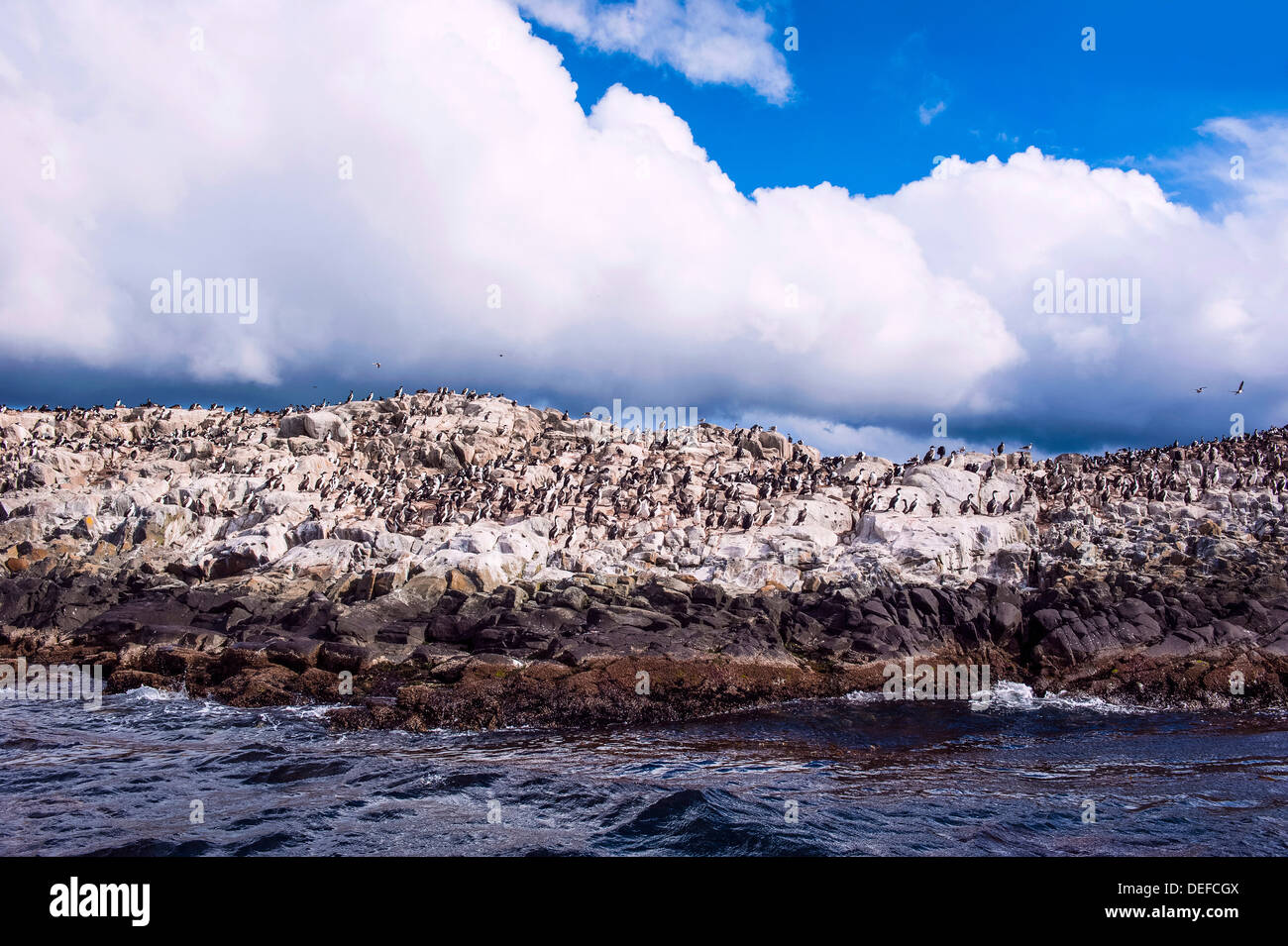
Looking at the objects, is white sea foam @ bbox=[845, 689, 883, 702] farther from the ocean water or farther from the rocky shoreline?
the ocean water

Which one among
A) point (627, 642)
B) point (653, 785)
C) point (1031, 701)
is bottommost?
point (1031, 701)

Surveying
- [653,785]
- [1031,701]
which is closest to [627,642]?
[653,785]

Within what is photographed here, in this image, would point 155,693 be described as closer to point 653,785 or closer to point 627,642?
point 627,642

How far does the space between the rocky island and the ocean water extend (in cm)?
258

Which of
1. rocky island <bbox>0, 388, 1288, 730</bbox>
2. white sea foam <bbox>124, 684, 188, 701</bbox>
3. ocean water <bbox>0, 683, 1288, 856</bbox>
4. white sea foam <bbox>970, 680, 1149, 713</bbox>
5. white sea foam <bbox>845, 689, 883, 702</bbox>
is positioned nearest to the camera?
ocean water <bbox>0, 683, 1288, 856</bbox>

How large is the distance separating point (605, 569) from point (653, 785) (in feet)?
68.1

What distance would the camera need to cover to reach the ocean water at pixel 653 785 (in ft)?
40.6

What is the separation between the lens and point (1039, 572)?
3428 cm

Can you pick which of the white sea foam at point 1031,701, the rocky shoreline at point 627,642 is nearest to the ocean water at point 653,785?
the white sea foam at point 1031,701

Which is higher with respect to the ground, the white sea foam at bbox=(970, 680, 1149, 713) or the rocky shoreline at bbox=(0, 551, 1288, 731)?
the rocky shoreline at bbox=(0, 551, 1288, 731)

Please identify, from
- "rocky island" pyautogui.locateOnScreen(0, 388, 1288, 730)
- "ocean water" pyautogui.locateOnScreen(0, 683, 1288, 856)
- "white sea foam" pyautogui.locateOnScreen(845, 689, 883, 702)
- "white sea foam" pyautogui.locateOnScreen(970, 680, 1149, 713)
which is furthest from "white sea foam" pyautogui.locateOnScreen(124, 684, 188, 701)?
"white sea foam" pyautogui.locateOnScreen(970, 680, 1149, 713)

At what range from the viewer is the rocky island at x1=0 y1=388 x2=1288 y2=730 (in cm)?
2489

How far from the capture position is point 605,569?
3619 centimetres
